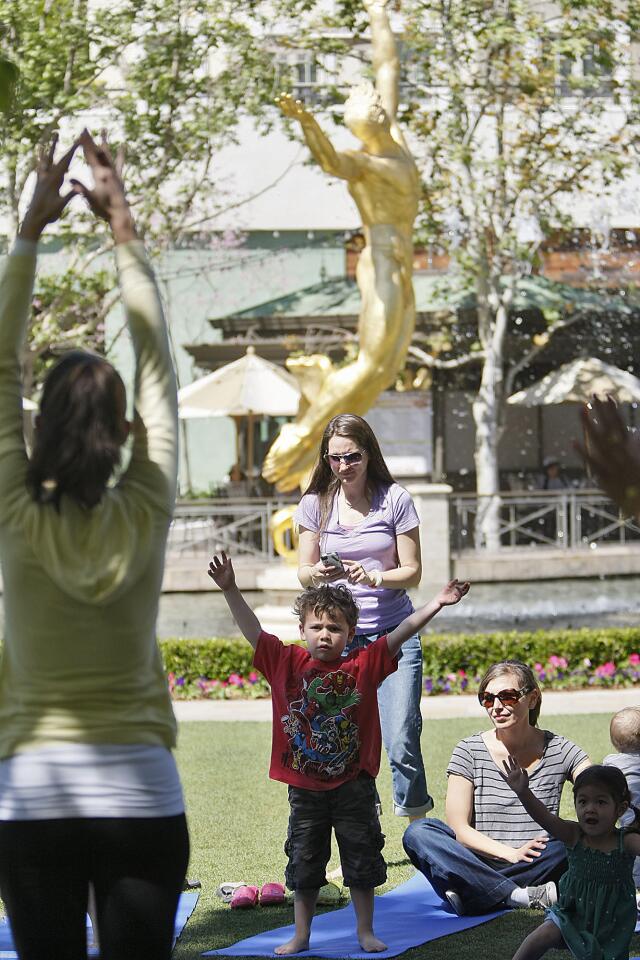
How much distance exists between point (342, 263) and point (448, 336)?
523 cm

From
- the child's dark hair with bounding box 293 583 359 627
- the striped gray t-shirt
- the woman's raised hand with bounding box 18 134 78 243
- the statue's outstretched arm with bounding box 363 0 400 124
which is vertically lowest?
the striped gray t-shirt

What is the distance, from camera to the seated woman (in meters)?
4.94

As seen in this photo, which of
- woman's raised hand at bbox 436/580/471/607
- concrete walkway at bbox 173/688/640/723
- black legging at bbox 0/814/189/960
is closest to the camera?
black legging at bbox 0/814/189/960

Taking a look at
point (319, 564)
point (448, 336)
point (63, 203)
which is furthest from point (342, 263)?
point (63, 203)

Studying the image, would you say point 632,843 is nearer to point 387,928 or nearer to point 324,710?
point 324,710

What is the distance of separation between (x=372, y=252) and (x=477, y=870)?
7134mm

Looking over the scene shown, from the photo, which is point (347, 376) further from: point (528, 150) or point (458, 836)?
point (528, 150)

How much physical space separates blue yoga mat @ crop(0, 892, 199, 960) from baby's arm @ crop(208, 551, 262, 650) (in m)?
0.79

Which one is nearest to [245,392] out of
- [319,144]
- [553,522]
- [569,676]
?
[553,522]

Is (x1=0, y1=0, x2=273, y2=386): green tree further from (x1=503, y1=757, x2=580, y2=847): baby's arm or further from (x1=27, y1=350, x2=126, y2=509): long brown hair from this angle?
(x1=27, y1=350, x2=126, y2=509): long brown hair

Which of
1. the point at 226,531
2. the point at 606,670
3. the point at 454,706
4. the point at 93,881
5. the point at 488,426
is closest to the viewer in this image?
the point at 93,881

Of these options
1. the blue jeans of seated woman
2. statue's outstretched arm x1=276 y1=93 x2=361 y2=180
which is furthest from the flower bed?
the blue jeans of seated woman

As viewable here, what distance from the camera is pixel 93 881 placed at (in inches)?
97.0

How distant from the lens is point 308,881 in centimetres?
454
